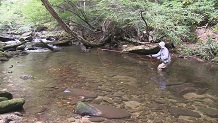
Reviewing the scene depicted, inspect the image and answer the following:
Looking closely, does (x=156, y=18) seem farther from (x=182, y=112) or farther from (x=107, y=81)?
(x=182, y=112)

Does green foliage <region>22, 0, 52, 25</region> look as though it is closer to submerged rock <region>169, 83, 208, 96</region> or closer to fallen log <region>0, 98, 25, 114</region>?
submerged rock <region>169, 83, 208, 96</region>

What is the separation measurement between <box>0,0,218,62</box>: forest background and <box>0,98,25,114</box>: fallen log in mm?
7208

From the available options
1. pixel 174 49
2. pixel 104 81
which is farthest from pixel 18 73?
pixel 174 49

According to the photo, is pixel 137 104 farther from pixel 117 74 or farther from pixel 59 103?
pixel 117 74

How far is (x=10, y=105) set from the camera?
4.55m

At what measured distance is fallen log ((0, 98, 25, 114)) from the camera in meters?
4.44

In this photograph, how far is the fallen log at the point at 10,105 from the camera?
4.44m

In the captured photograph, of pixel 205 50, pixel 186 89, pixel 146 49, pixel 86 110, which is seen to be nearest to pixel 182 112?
pixel 186 89

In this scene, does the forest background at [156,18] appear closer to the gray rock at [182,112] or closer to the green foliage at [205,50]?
the green foliage at [205,50]

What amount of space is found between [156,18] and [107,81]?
181 inches

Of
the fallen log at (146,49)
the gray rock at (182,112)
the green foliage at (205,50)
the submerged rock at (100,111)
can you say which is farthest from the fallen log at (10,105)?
the green foliage at (205,50)

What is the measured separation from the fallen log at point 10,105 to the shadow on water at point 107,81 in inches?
8.2

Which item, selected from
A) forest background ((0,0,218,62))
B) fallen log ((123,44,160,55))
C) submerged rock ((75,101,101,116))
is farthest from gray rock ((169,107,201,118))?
fallen log ((123,44,160,55))

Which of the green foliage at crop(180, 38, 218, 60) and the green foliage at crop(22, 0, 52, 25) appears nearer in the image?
the green foliage at crop(180, 38, 218, 60)
